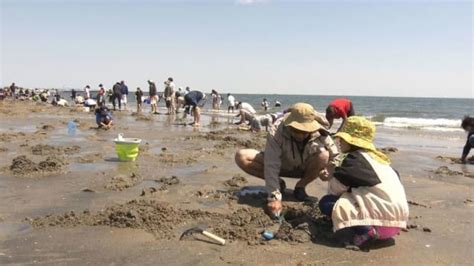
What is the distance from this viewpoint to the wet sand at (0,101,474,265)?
12.8 ft

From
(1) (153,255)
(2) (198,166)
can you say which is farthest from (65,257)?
(2) (198,166)

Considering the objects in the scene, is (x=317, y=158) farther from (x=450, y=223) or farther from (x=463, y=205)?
(x=463, y=205)

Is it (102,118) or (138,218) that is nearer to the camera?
(138,218)

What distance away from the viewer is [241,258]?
151 inches

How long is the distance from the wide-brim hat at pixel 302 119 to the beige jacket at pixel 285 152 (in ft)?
0.63

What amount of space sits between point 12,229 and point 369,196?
→ 10.7 feet

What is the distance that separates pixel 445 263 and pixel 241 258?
1.70 metres

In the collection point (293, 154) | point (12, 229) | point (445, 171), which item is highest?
point (293, 154)

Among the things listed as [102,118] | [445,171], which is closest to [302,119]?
[445,171]

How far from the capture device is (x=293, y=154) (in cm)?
546

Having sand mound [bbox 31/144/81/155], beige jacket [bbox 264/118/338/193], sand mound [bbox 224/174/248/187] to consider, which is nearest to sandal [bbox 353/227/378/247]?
beige jacket [bbox 264/118/338/193]

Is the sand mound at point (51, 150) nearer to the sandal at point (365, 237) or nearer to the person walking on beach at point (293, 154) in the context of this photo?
the person walking on beach at point (293, 154)

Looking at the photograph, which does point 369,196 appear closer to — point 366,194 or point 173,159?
point 366,194

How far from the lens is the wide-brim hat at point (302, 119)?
498 centimetres
